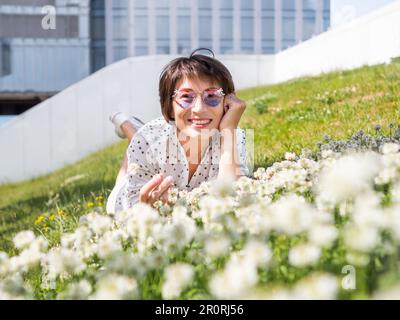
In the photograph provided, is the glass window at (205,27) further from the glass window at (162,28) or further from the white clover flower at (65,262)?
the white clover flower at (65,262)

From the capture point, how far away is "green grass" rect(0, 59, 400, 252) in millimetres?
7164

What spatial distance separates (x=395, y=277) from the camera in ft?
6.40

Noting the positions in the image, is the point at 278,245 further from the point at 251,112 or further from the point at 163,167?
the point at 251,112

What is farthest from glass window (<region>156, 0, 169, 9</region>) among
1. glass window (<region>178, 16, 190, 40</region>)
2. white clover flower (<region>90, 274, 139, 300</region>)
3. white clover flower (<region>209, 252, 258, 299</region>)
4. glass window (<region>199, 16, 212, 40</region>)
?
white clover flower (<region>209, 252, 258, 299</region>)

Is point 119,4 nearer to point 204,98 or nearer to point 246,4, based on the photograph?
point 246,4

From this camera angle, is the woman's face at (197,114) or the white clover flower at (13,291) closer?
the white clover flower at (13,291)

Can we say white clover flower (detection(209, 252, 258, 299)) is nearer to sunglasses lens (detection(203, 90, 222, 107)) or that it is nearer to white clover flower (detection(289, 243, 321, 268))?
white clover flower (detection(289, 243, 321, 268))

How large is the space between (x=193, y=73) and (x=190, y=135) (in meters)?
0.42

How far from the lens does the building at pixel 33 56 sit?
52.1 m

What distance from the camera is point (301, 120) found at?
932cm

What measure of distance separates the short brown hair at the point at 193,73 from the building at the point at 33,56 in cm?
4823

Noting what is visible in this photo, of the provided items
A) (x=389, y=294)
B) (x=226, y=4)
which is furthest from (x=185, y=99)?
(x=226, y=4)

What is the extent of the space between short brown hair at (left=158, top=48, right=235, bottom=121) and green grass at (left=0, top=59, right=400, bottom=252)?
1.74 m

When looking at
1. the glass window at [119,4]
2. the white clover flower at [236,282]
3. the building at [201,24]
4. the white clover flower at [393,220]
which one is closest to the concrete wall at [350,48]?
the white clover flower at [393,220]
